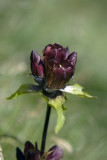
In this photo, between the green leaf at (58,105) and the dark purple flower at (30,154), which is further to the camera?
the dark purple flower at (30,154)

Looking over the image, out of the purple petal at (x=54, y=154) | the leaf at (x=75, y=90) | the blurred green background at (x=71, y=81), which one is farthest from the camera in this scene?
the blurred green background at (x=71, y=81)

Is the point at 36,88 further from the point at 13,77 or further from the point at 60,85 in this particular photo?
the point at 13,77

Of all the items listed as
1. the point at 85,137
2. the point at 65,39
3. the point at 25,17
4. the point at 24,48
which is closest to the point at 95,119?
the point at 85,137

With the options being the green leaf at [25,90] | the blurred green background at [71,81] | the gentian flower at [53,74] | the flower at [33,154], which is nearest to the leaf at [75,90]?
the gentian flower at [53,74]

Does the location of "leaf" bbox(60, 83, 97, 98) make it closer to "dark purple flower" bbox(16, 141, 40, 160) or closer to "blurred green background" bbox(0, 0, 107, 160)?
"dark purple flower" bbox(16, 141, 40, 160)

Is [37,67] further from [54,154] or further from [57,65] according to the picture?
[54,154]

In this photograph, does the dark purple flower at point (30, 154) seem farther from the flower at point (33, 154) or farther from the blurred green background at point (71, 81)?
the blurred green background at point (71, 81)

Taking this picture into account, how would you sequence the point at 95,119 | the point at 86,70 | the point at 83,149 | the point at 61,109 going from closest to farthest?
1. the point at 61,109
2. the point at 83,149
3. the point at 95,119
4. the point at 86,70
